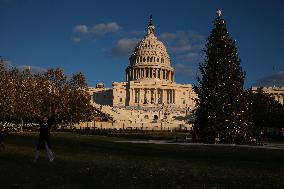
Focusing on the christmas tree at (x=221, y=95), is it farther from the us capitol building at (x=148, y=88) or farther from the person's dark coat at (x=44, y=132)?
the us capitol building at (x=148, y=88)

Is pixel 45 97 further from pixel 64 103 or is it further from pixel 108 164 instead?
pixel 108 164

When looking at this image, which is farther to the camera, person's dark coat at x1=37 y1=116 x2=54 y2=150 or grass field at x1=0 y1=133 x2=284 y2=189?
person's dark coat at x1=37 y1=116 x2=54 y2=150

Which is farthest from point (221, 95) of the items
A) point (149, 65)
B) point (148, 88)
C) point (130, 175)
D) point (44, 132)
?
point (149, 65)

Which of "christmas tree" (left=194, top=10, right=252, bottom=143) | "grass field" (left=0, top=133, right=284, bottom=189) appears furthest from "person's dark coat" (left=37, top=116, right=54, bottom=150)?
"christmas tree" (left=194, top=10, right=252, bottom=143)

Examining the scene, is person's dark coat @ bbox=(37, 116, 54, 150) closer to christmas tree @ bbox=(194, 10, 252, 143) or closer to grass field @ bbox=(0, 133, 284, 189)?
grass field @ bbox=(0, 133, 284, 189)

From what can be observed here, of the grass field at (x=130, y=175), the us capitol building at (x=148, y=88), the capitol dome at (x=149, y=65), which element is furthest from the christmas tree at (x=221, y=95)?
the capitol dome at (x=149, y=65)

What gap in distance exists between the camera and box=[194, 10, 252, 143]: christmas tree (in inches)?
1558

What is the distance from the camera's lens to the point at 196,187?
12.2m

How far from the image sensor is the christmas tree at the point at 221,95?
39562 mm

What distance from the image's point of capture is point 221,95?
4000cm

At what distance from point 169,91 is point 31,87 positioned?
113753 millimetres

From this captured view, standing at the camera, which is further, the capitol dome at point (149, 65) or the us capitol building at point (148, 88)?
the capitol dome at point (149, 65)

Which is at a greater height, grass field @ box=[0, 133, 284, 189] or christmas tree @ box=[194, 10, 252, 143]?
christmas tree @ box=[194, 10, 252, 143]

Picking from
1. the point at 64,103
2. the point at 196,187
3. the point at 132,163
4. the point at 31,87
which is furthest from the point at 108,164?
the point at 64,103
